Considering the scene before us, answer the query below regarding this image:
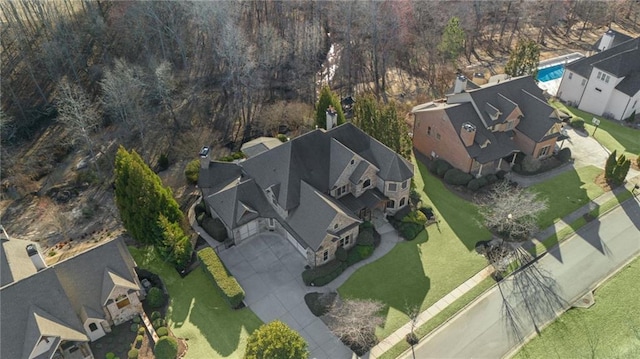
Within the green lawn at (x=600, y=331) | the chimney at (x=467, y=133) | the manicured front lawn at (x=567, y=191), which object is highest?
the chimney at (x=467, y=133)

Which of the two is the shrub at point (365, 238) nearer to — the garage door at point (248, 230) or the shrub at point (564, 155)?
the garage door at point (248, 230)

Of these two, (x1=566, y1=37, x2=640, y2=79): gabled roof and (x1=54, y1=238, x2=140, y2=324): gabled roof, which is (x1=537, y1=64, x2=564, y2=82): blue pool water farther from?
(x1=54, y1=238, x2=140, y2=324): gabled roof

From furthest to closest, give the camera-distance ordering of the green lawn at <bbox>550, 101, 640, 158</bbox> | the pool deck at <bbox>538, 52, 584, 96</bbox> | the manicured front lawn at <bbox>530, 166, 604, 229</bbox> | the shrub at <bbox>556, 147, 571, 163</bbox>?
the pool deck at <bbox>538, 52, 584, 96</bbox>, the green lawn at <bbox>550, 101, 640, 158</bbox>, the shrub at <bbox>556, 147, 571, 163</bbox>, the manicured front lawn at <bbox>530, 166, 604, 229</bbox>

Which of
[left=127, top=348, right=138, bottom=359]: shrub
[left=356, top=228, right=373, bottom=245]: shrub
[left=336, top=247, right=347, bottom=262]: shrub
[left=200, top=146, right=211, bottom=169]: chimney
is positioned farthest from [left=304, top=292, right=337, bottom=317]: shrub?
[left=200, top=146, right=211, bottom=169]: chimney

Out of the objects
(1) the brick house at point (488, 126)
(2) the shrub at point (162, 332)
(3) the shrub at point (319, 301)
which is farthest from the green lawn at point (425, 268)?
(2) the shrub at point (162, 332)

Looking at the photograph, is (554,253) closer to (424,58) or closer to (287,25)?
(424,58)

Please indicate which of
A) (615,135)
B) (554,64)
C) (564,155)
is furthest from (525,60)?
(554,64)

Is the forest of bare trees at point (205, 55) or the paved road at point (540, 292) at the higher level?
the forest of bare trees at point (205, 55)
